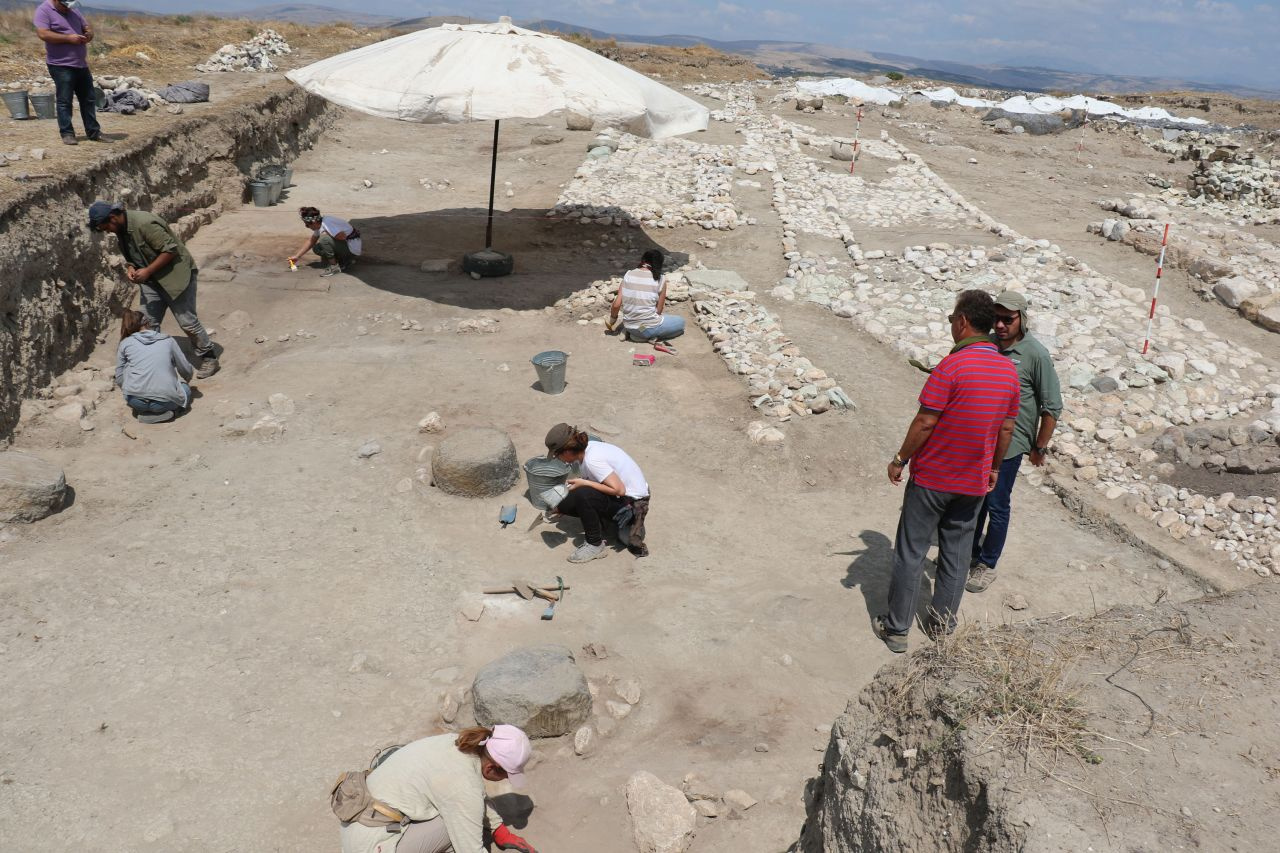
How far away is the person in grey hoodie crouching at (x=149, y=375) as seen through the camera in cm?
684

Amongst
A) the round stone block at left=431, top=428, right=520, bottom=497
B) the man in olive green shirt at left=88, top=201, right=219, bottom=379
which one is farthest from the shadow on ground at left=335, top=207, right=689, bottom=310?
the round stone block at left=431, top=428, right=520, bottom=497

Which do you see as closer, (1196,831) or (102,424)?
(1196,831)

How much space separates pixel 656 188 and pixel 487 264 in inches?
172

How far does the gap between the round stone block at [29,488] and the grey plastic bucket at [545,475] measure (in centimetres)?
335

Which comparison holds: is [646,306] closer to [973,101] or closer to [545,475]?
[545,475]

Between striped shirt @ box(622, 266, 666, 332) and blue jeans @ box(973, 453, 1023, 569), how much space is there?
4.27 metres

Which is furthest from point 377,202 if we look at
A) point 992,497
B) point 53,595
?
point 992,497

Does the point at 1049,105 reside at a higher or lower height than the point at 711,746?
higher

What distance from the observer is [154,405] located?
6.96m

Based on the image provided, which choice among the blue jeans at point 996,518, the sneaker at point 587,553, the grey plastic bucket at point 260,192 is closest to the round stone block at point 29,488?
the sneaker at point 587,553

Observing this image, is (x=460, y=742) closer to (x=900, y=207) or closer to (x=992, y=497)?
(x=992, y=497)

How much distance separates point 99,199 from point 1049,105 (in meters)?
28.1

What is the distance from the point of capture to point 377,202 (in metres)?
13.2

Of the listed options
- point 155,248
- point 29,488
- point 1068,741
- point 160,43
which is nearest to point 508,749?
point 1068,741
